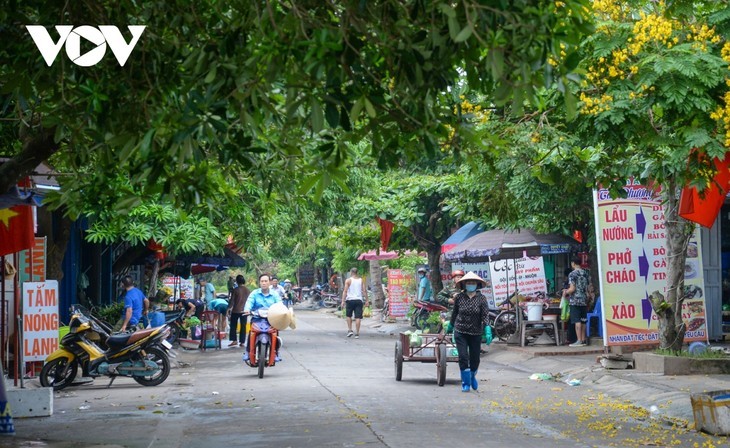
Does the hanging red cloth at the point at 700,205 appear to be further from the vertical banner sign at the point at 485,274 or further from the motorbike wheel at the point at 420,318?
the motorbike wheel at the point at 420,318

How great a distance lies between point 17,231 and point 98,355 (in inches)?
126

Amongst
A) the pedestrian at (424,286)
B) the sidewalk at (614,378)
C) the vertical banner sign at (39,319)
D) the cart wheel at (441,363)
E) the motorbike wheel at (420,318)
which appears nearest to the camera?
the sidewalk at (614,378)

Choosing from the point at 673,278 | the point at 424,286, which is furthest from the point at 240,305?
the point at 673,278

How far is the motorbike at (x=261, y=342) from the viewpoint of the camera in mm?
16969

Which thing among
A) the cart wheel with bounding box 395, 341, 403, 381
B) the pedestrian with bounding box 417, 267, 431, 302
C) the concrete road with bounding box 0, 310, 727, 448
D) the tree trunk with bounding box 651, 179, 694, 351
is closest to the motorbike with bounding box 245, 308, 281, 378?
the concrete road with bounding box 0, 310, 727, 448

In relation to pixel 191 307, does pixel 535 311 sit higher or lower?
lower

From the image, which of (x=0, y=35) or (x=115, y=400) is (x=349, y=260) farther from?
(x=0, y=35)

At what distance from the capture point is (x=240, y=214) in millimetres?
18969

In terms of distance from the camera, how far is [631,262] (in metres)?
17.8

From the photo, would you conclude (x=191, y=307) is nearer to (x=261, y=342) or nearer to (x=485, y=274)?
(x=485, y=274)

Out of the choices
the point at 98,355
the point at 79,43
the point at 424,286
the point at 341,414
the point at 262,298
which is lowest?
the point at 341,414

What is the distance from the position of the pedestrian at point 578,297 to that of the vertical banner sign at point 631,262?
117 inches

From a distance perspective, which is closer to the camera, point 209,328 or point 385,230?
point 209,328

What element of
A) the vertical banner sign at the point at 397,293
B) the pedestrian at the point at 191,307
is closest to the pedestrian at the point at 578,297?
the pedestrian at the point at 191,307
